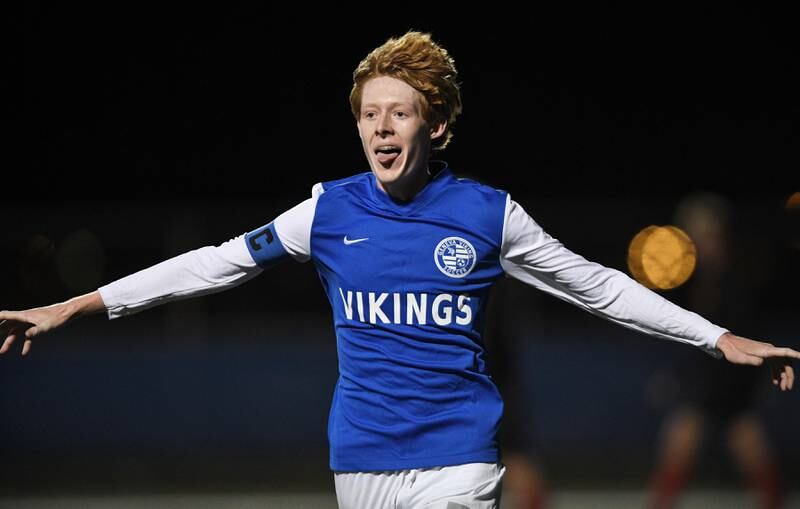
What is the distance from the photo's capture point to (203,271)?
4.06 metres

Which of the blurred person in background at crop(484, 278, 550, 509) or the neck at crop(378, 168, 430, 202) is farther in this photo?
the blurred person in background at crop(484, 278, 550, 509)

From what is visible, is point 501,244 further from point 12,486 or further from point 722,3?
point 722,3

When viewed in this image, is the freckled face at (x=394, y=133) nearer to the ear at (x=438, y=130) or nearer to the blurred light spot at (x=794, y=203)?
the ear at (x=438, y=130)

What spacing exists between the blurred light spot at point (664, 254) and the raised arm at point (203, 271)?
24.4 feet

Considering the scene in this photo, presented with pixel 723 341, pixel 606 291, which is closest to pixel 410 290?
pixel 606 291

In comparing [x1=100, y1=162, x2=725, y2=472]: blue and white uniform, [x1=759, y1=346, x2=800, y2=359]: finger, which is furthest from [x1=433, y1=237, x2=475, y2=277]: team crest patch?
[x1=759, y1=346, x2=800, y2=359]: finger

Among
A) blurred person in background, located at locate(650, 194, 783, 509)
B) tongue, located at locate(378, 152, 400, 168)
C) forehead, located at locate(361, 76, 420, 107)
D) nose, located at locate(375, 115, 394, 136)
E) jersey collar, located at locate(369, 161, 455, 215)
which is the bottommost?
blurred person in background, located at locate(650, 194, 783, 509)

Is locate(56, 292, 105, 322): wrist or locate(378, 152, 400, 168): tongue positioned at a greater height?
locate(378, 152, 400, 168): tongue

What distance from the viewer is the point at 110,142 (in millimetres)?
20672

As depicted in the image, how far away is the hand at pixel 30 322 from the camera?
12.9ft

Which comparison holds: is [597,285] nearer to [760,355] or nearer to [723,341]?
[723,341]

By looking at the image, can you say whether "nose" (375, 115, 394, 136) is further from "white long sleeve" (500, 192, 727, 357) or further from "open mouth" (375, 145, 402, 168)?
"white long sleeve" (500, 192, 727, 357)

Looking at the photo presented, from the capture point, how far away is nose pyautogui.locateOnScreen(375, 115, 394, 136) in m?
3.94

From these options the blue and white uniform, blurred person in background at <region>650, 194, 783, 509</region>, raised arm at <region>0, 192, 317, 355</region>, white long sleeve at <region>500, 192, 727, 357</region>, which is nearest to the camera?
the blue and white uniform
